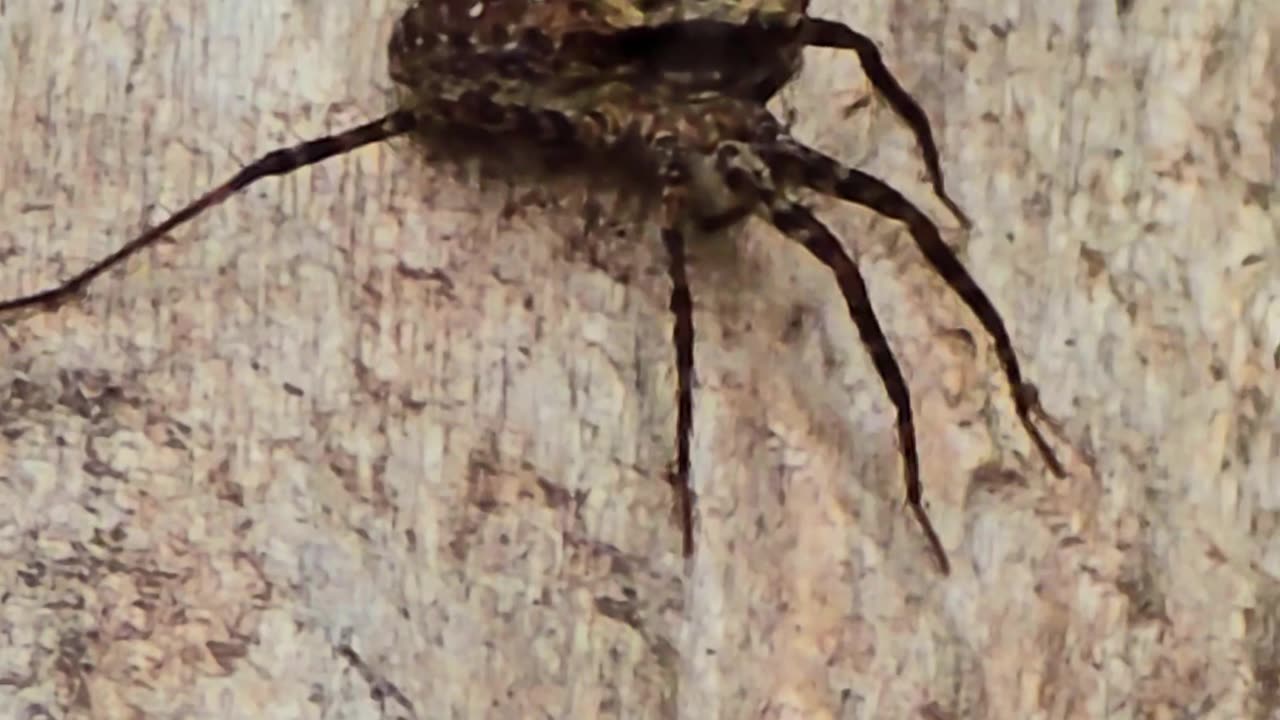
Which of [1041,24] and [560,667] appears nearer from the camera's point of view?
[560,667]

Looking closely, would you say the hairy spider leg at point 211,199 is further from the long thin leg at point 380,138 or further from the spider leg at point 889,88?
the spider leg at point 889,88

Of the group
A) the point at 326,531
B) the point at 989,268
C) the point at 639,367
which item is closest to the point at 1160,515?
the point at 989,268

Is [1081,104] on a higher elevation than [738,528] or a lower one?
higher

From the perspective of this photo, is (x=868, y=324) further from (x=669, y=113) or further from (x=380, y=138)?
(x=380, y=138)

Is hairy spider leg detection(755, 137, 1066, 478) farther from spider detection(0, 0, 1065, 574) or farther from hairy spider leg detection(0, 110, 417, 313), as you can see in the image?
hairy spider leg detection(0, 110, 417, 313)

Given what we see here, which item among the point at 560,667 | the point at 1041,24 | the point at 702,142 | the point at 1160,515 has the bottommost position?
the point at 560,667

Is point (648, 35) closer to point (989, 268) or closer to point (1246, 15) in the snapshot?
point (989, 268)

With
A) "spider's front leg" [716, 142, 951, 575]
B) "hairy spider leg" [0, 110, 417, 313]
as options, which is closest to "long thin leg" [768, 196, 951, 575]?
"spider's front leg" [716, 142, 951, 575]
